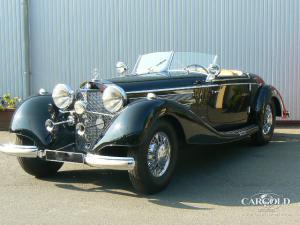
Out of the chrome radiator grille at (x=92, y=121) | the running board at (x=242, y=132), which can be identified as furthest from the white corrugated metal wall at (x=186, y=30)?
the chrome radiator grille at (x=92, y=121)

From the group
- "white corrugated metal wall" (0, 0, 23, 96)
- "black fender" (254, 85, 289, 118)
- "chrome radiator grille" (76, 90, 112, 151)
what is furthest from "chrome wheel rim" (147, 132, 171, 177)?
"white corrugated metal wall" (0, 0, 23, 96)

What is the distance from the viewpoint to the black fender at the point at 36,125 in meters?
5.20

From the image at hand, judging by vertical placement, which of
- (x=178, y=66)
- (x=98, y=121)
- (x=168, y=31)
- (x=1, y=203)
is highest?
(x=168, y=31)

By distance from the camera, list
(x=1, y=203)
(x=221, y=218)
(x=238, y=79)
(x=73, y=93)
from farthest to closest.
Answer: (x=238, y=79) → (x=73, y=93) → (x=1, y=203) → (x=221, y=218)

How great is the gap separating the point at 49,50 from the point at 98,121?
577 cm

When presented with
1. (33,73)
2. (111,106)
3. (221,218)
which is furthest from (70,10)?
→ (221,218)

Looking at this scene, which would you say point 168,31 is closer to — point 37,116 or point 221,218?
point 37,116

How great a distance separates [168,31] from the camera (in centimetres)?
1036

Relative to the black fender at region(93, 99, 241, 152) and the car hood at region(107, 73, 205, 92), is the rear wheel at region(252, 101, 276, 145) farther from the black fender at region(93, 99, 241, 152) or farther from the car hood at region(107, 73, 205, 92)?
the black fender at region(93, 99, 241, 152)

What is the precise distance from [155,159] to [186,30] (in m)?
6.11

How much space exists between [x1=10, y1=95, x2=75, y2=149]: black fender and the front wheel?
3.76 feet

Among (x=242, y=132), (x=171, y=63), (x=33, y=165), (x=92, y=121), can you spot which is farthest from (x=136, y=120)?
(x=242, y=132)

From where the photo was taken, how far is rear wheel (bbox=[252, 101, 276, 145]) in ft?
24.9

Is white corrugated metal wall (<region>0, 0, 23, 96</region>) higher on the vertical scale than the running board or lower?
higher
